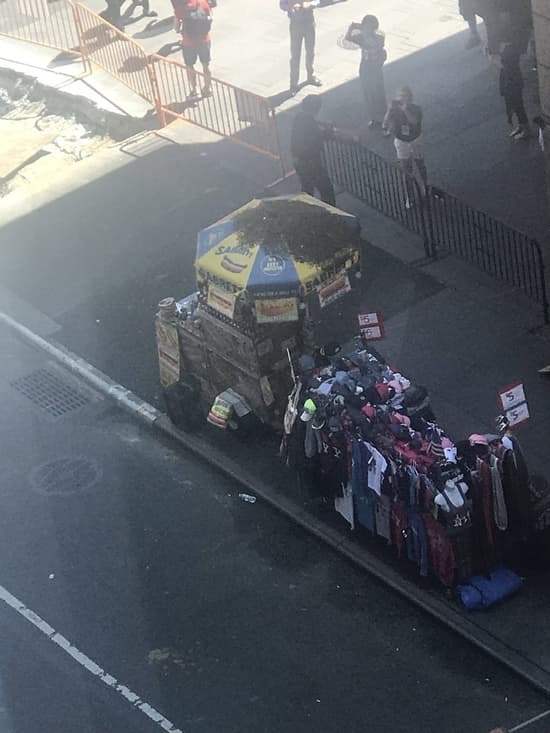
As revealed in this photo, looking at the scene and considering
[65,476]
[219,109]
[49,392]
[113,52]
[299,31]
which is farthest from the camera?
[113,52]

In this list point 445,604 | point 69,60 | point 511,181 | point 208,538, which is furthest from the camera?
point 69,60

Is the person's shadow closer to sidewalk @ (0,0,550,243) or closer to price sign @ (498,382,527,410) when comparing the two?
sidewalk @ (0,0,550,243)

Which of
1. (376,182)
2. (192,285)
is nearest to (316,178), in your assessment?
(376,182)

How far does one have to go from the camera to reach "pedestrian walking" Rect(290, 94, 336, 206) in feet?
62.0

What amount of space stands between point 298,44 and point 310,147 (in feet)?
16.6

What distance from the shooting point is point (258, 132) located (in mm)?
22328

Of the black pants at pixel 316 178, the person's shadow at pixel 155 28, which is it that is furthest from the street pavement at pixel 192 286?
the person's shadow at pixel 155 28

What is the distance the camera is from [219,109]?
2348 cm

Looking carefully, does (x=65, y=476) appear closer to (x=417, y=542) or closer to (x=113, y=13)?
(x=417, y=542)

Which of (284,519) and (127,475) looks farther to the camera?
(127,475)

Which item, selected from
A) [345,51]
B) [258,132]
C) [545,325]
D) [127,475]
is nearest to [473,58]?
[345,51]

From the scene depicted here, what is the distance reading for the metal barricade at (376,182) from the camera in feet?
62.3

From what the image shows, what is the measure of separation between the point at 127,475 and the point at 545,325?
17.1ft

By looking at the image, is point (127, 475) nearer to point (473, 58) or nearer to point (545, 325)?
point (545, 325)
